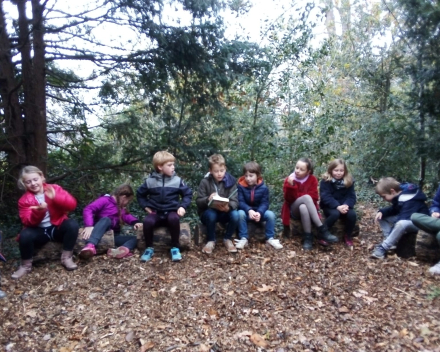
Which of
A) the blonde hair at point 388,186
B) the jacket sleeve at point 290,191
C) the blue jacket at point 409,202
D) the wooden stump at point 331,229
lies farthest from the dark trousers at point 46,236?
the blue jacket at point 409,202

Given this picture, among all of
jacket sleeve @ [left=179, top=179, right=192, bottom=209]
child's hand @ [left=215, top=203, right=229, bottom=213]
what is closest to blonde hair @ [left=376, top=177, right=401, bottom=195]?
child's hand @ [left=215, top=203, right=229, bottom=213]

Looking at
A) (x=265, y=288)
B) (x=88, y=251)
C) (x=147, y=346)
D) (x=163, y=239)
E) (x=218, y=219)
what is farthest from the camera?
(x=218, y=219)

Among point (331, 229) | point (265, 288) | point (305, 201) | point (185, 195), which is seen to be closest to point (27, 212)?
point (185, 195)

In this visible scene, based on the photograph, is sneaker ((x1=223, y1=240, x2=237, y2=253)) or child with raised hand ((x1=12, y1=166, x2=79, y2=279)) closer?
child with raised hand ((x1=12, y1=166, x2=79, y2=279))

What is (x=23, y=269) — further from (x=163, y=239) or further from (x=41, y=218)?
(x=163, y=239)

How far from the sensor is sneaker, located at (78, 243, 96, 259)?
4215 mm

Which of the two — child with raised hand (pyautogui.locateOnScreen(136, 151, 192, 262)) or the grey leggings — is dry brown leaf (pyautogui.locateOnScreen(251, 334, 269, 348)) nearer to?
child with raised hand (pyautogui.locateOnScreen(136, 151, 192, 262))

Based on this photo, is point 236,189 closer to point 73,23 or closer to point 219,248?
point 219,248

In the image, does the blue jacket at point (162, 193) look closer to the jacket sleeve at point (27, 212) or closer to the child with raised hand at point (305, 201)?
the jacket sleeve at point (27, 212)

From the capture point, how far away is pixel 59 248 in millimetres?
4367

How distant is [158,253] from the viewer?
461 cm

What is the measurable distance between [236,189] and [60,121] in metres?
3.27

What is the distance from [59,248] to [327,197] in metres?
3.47

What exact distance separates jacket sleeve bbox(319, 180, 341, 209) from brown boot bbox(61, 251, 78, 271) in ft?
10.6
